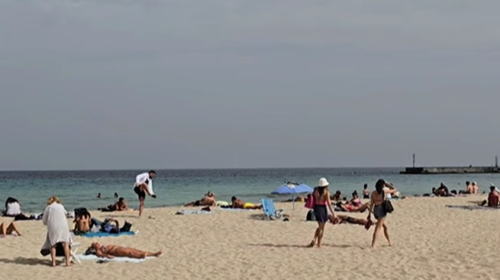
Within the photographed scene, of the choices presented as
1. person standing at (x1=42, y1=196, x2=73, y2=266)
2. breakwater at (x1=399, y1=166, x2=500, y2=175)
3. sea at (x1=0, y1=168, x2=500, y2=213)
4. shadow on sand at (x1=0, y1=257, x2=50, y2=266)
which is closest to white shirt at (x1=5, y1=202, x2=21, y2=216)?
sea at (x1=0, y1=168, x2=500, y2=213)

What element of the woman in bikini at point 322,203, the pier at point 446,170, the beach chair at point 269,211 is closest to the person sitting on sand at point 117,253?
the woman in bikini at point 322,203

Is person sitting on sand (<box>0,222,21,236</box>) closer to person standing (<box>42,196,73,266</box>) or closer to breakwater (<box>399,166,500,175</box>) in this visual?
person standing (<box>42,196,73,266</box>)

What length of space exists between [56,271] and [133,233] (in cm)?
488

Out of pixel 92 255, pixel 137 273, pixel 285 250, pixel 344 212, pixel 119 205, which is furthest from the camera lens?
pixel 119 205

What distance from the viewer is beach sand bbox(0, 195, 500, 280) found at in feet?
Result: 32.7

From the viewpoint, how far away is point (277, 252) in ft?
40.1

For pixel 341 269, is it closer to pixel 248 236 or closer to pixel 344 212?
pixel 248 236

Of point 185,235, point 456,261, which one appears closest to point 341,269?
point 456,261

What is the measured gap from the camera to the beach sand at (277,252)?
9961 mm

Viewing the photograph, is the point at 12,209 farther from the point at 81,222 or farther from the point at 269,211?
the point at 269,211

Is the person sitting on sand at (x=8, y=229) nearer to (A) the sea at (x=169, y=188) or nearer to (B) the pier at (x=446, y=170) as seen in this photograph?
(A) the sea at (x=169, y=188)

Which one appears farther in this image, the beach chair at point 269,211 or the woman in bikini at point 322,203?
the beach chair at point 269,211

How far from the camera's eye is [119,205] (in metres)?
23.3

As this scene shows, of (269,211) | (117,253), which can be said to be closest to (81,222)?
(117,253)
